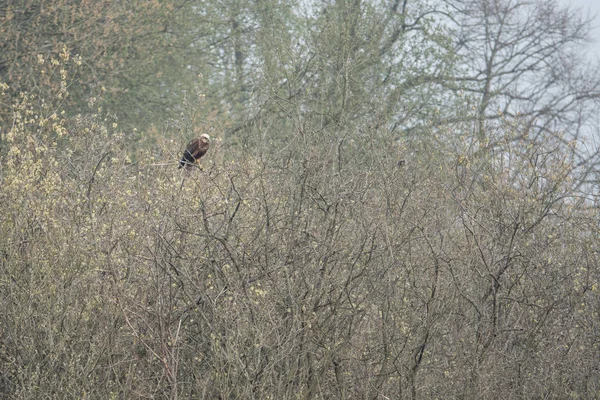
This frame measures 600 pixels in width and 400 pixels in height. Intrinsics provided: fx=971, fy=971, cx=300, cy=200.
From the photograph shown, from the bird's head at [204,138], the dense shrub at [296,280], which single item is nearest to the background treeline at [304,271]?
the dense shrub at [296,280]

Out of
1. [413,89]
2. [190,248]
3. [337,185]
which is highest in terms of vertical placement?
[337,185]

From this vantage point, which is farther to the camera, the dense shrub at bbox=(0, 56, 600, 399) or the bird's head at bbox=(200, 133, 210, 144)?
the bird's head at bbox=(200, 133, 210, 144)

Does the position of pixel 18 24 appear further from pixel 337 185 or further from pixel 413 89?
pixel 337 185

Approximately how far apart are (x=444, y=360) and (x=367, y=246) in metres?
1.17

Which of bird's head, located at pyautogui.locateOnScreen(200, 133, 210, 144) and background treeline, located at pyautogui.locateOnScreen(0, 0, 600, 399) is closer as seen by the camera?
background treeline, located at pyautogui.locateOnScreen(0, 0, 600, 399)

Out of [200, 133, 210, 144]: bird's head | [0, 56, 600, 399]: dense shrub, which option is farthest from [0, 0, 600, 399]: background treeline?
[200, 133, 210, 144]: bird's head

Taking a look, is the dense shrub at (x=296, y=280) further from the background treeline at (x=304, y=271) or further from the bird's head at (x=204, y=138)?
the bird's head at (x=204, y=138)

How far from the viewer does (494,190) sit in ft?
29.1

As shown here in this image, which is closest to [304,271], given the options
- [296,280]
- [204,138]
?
[296,280]

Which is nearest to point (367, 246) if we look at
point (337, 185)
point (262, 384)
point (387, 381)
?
point (337, 185)

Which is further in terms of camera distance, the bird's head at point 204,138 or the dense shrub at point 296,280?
the bird's head at point 204,138

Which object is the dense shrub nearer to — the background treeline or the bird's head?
the background treeline

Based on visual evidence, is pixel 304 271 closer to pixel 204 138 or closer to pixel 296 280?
pixel 296 280

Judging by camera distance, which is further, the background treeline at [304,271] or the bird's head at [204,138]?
the bird's head at [204,138]
